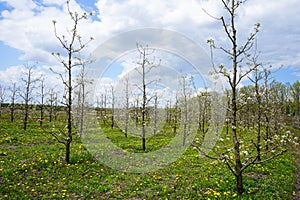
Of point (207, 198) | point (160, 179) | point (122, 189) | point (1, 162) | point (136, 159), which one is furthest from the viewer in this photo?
point (136, 159)

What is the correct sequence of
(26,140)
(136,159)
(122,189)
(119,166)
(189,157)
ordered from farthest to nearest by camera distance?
1. (26,140)
2. (189,157)
3. (136,159)
4. (119,166)
5. (122,189)

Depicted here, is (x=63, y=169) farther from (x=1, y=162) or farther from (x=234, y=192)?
(x=234, y=192)

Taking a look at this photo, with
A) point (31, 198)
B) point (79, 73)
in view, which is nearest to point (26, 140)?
point (79, 73)

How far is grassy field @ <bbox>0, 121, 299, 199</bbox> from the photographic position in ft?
28.3

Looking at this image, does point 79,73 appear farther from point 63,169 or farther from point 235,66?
point 235,66

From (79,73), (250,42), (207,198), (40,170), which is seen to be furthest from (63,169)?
(79,73)

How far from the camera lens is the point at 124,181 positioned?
1062 cm

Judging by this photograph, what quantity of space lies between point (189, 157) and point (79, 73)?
14850 millimetres

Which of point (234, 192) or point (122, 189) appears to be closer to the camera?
point (234, 192)

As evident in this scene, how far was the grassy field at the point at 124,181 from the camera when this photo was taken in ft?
28.3

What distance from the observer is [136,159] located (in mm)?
14984

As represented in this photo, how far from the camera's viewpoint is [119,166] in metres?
13.0

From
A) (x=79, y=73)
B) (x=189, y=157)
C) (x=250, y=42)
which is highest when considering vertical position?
(x=79, y=73)

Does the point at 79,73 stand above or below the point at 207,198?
above
